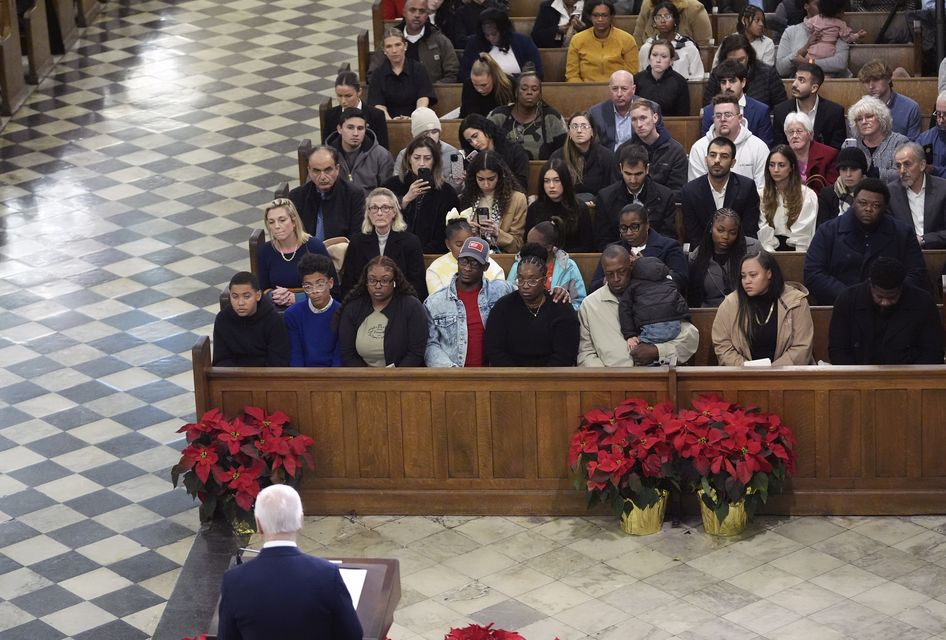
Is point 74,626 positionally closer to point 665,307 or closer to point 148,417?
point 148,417

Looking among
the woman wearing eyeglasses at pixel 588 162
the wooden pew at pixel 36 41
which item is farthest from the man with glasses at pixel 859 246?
the wooden pew at pixel 36 41

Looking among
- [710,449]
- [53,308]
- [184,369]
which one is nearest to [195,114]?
[53,308]

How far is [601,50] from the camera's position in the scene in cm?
1068

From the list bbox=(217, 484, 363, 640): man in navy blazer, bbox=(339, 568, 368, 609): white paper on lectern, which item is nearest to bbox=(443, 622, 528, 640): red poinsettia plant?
bbox=(339, 568, 368, 609): white paper on lectern

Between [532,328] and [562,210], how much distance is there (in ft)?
3.82

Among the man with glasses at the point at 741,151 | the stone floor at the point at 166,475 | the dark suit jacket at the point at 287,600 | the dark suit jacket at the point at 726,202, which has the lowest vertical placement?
the stone floor at the point at 166,475

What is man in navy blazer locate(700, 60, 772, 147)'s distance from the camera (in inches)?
374

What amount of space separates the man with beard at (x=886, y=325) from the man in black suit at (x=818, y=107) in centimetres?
221

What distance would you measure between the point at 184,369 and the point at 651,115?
295cm

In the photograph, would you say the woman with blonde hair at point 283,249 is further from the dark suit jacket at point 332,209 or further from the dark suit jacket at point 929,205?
the dark suit jacket at point 929,205

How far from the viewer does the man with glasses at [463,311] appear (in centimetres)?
759

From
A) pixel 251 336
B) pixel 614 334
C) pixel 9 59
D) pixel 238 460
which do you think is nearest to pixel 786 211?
pixel 614 334

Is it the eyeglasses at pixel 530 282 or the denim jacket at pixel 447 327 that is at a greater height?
the eyeglasses at pixel 530 282

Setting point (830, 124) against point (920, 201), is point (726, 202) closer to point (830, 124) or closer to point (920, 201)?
point (920, 201)
